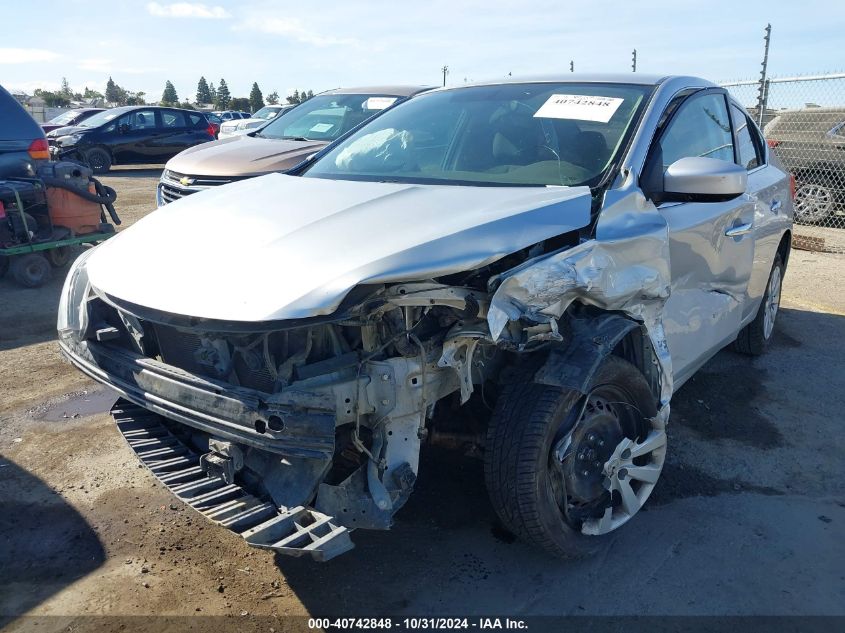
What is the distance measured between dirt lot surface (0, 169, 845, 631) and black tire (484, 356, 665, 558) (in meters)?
0.26

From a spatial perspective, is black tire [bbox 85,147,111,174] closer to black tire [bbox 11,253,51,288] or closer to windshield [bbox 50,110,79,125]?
windshield [bbox 50,110,79,125]

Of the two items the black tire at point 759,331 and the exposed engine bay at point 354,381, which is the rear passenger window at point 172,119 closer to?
the black tire at point 759,331

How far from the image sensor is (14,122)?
7148 millimetres

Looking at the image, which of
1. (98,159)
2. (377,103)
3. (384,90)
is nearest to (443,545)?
(377,103)

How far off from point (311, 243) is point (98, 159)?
55.8ft

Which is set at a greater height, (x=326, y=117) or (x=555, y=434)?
(x=326, y=117)

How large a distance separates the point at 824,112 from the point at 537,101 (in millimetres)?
9224

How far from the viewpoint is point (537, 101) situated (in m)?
3.53

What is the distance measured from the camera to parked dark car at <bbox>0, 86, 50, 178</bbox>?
6.93 meters

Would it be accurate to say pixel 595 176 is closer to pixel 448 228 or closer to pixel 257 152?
pixel 448 228

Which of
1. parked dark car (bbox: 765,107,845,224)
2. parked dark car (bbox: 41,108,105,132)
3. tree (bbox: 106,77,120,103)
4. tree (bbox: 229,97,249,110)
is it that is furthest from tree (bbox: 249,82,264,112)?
parked dark car (bbox: 765,107,845,224)

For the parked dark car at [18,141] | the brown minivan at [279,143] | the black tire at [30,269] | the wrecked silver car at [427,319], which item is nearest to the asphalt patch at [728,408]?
the wrecked silver car at [427,319]

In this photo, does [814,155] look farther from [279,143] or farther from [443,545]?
[443,545]

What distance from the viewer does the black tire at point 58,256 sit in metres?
7.30
